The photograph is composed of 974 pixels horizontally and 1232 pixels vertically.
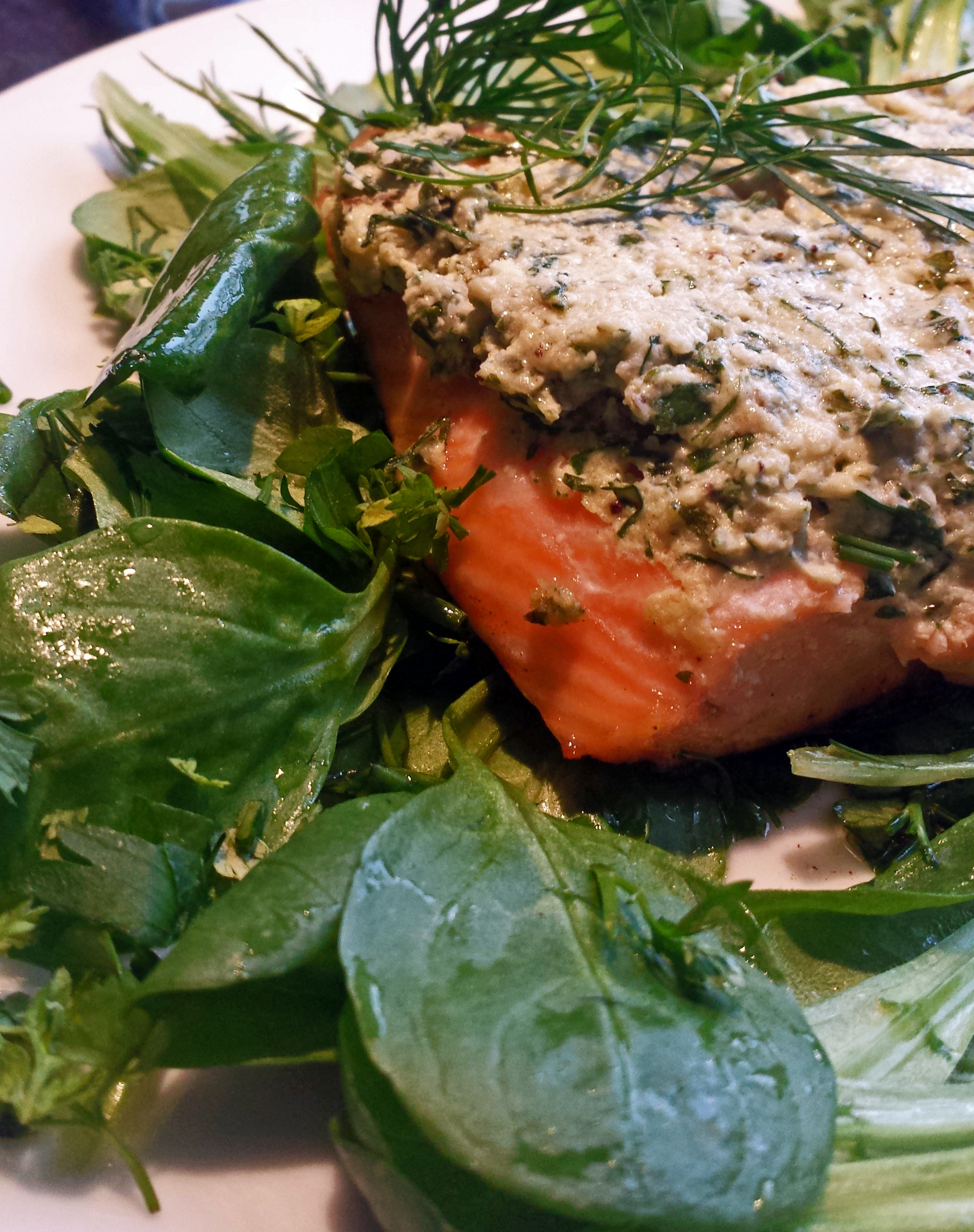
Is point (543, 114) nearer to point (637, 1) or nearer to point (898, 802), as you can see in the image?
point (637, 1)

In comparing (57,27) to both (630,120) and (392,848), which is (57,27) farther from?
(392,848)

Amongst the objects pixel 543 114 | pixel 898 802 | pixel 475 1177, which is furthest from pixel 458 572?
pixel 543 114

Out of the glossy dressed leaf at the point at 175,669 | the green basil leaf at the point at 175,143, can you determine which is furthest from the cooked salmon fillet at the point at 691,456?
the green basil leaf at the point at 175,143

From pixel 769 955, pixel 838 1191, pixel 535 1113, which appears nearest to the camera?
pixel 535 1113

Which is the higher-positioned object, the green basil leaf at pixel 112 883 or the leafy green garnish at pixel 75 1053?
the green basil leaf at pixel 112 883

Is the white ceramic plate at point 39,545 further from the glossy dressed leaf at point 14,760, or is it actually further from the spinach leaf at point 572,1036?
the glossy dressed leaf at point 14,760

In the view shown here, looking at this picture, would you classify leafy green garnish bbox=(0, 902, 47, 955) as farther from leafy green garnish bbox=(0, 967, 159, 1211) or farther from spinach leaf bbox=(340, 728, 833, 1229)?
spinach leaf bbox=(340, 728, 833, 1229)
